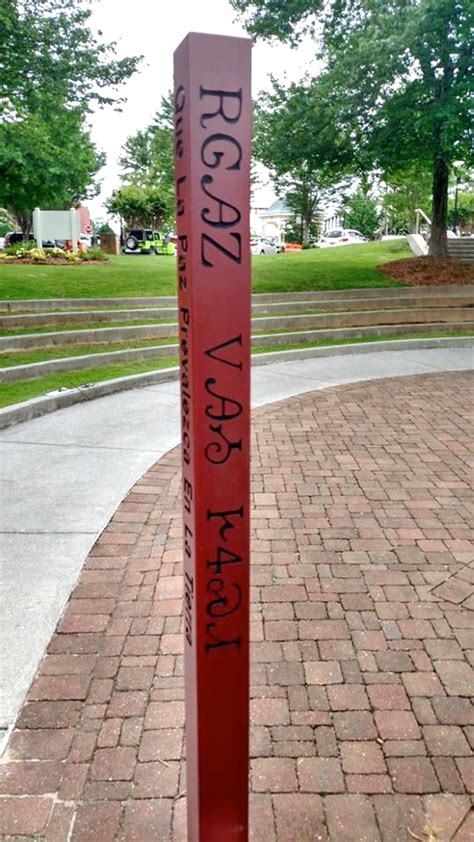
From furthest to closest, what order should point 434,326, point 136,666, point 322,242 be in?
point 322,242, point 434,326, point 136,666

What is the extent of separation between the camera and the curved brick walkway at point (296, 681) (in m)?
2.23

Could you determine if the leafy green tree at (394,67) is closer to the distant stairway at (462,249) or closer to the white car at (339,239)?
the distant stairway at (462,249)

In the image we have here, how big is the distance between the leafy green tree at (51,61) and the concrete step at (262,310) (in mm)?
4015

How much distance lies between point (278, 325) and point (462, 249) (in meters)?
10.5

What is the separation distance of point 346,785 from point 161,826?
68 centimetres

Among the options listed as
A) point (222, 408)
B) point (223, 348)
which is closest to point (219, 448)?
point (222, 408)

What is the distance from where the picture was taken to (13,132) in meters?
12.8

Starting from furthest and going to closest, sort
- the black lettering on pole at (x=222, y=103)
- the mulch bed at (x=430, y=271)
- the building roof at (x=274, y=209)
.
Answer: the building roof at (x=274, y=209) < the mulch bed at (x=430, y=271) < the black lettering on pole at (x=222, y=103)

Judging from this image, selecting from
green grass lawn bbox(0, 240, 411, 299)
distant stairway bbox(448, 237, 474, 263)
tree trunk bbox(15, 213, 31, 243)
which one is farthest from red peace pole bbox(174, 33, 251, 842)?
tree trunk bbox(15, 213, 31, 243)

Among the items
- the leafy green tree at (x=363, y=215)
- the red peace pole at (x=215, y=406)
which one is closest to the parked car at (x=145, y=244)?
the leafy green tree at (x=363, y=215)

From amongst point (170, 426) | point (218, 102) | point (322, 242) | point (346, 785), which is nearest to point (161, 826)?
point (346, 785)

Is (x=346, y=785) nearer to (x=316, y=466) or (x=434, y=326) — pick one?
(x=316, y=466)

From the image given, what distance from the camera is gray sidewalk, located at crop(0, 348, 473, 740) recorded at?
323 cm

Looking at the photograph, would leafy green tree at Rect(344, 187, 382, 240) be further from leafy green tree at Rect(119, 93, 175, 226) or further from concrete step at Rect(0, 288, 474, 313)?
concrete step at Rect(0, 288, 474, 313)
